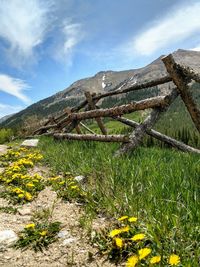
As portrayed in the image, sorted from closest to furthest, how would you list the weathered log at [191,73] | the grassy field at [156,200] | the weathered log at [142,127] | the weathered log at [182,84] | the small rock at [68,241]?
the grassy field at [156,200], the small rock at [68,241], the weathered log at [191,73], the weathered log at [182,84], the weathered log at [142,127]

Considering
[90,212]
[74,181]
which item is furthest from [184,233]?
[74,181]

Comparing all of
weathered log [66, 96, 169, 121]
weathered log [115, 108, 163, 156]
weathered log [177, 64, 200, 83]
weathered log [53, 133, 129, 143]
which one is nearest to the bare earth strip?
weathered log [115, 108, 163, 156]

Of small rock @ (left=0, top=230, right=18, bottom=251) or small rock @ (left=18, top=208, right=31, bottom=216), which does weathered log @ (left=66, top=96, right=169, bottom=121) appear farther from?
small rock @ (left=0, top=230, right=18, bottom=251)

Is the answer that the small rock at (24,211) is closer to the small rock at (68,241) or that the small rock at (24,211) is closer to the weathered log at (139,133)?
the small rock at (68,241)

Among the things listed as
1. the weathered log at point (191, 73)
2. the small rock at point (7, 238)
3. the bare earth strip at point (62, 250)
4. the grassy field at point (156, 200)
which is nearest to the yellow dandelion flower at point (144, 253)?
the grassy field at point (156, 200)

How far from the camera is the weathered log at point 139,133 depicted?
6637 mm

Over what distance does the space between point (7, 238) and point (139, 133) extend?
390cm

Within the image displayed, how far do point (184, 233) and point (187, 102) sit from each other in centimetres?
403

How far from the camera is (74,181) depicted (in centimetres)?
557

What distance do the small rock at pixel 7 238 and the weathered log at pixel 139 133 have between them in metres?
3.21

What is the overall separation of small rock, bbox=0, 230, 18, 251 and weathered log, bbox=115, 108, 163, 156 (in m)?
3.21

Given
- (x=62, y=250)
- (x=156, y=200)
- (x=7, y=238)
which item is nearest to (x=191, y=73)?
(x=156, y=200)

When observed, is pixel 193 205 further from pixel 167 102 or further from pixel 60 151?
pixel 60 151

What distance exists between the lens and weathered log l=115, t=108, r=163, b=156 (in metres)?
6.64
